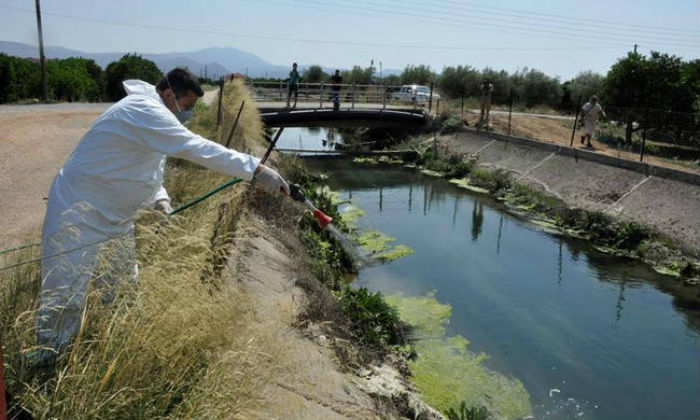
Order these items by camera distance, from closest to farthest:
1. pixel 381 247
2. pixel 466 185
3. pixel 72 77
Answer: pixel 381 247, pixel 466 185, pixel 72 77

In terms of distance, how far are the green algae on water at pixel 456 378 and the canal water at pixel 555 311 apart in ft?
0.64

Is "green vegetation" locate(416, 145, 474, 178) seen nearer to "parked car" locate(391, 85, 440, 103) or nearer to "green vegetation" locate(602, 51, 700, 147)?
"parked car" locate(391, 85, 440, 103)

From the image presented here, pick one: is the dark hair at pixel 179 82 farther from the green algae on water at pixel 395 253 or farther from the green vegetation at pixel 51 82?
the green vegetation at pixel 51 82

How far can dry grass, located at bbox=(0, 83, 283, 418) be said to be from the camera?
2.73m

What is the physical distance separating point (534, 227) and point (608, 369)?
7271 millimetres

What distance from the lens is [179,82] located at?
11.9 feet

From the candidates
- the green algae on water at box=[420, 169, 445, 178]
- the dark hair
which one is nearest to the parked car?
the green algae on water at box=[420, 169, 445, 178]

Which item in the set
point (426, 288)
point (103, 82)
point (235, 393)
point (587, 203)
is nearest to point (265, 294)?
point (235, 393)

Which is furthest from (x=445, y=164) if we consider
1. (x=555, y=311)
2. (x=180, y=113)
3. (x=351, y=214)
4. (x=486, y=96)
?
(x=180, y=113)

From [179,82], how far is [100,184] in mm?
828

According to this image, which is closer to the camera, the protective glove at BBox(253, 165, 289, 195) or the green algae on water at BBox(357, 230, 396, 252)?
the protective glove at BBox(253, 165, 289, 195)

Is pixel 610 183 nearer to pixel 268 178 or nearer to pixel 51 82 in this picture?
pixel 268 178

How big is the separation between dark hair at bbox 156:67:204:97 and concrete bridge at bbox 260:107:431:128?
20103 mm

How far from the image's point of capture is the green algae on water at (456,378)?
6367 millimetres
